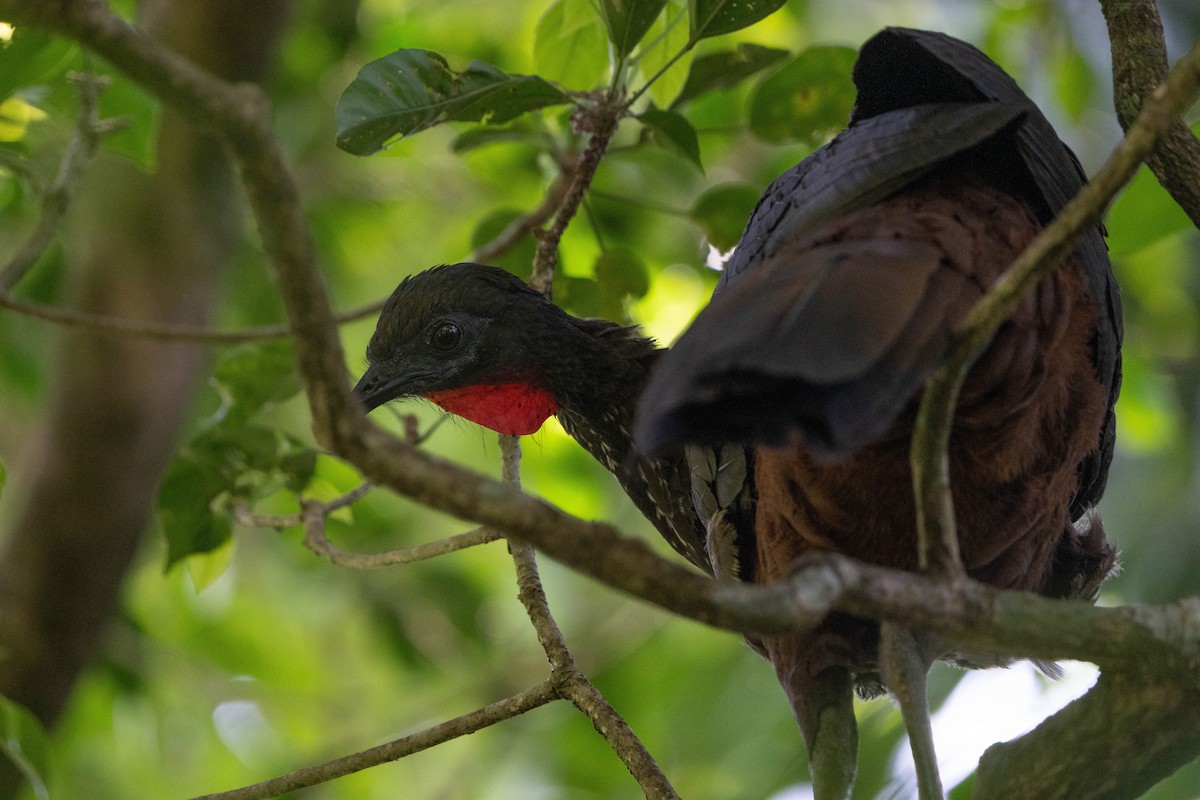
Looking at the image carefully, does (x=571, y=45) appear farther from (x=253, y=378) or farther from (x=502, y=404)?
(x=253, y=378)

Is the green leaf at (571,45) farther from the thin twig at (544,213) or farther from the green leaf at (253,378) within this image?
the green leaf at (253,378)

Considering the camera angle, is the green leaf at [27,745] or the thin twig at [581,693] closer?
the thin twig at [581,693]

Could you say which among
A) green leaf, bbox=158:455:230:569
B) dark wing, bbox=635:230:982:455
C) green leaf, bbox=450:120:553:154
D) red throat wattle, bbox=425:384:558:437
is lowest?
dark wing, bbox=635:230:982:455

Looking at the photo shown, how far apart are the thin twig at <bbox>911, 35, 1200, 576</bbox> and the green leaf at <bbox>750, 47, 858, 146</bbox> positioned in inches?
53.0

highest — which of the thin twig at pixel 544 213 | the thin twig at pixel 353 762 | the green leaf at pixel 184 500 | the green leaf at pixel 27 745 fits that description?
the thin twig at pixel 544 213

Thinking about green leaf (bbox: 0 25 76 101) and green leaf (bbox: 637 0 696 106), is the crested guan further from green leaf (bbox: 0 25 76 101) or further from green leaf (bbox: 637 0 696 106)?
green leaf (bbox: 0 25 76 101)

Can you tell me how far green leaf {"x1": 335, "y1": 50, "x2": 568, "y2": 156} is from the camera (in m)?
2.05

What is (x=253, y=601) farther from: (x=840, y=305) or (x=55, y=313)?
(x=840, y=305)

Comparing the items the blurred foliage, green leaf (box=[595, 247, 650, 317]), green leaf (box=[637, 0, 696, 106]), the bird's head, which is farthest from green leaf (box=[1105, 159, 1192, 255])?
the bird's head

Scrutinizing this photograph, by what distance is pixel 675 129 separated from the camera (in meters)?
2.34

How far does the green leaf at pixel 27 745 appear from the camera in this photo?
2033mm

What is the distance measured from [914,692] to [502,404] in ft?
3.37

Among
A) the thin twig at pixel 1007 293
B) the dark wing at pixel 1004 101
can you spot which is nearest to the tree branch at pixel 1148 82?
the dark wing at pixel 1004 101

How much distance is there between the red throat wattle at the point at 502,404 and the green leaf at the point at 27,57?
3.03 feet
